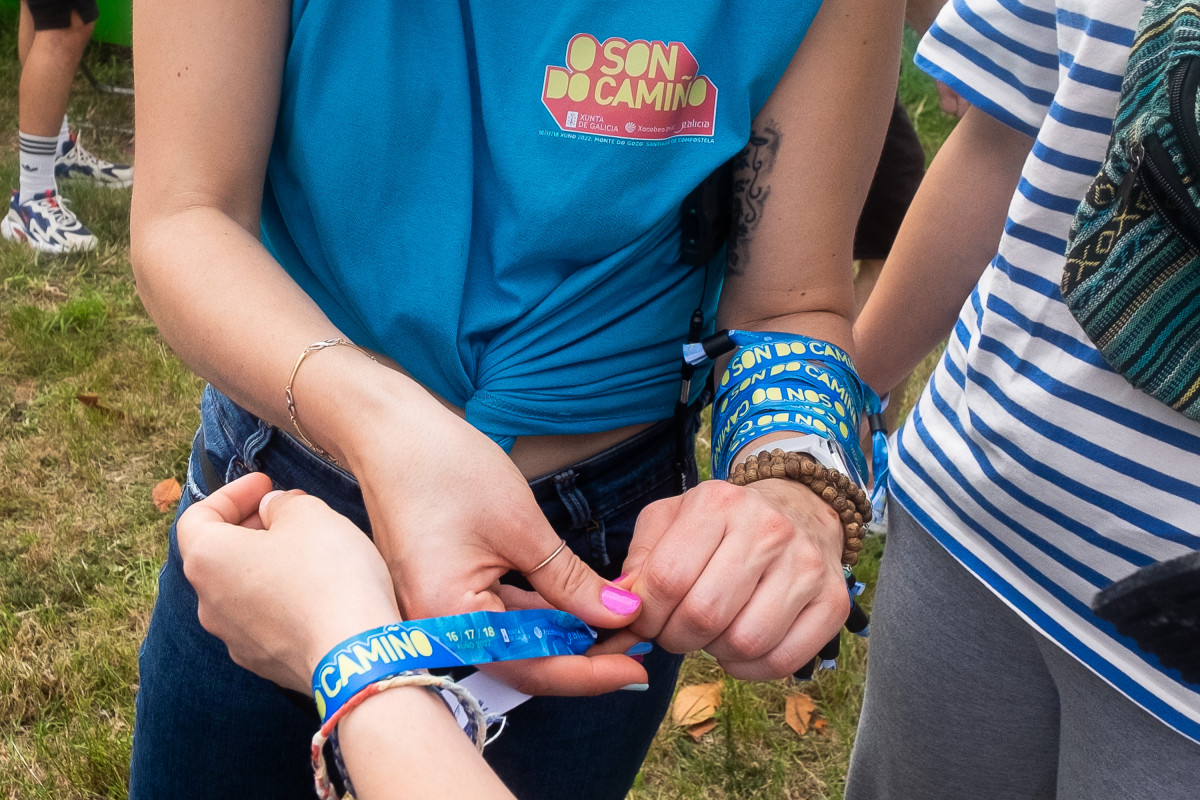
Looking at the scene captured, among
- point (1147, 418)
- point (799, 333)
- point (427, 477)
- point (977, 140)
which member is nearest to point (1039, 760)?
point (1147, 418)

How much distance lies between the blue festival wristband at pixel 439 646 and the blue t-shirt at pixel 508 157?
28 centimetres

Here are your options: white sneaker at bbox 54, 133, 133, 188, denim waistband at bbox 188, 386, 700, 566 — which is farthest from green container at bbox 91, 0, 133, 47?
denim waistband at bbox 188, 386, 700, 566

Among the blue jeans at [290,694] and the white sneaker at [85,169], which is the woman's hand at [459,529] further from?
the white sneaker at [85,169]

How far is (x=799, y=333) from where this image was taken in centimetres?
135

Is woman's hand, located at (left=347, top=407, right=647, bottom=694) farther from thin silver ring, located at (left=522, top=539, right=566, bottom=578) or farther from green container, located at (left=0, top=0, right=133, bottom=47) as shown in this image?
green container, located at (left=0, top=0, right=133, bottom=47)

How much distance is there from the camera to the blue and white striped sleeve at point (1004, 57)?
1.41 meters

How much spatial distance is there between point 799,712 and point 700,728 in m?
0.29

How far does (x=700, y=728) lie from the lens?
275cm

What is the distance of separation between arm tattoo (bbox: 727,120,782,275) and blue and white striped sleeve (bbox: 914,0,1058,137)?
38 cm

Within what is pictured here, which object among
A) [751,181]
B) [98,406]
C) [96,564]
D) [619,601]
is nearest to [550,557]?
[619,601]

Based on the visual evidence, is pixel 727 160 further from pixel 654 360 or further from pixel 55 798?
pixel 55 798

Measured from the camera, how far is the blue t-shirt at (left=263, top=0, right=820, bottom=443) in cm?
117

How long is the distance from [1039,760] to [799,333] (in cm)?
72

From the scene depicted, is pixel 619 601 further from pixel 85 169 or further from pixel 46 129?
pixel 85 169
